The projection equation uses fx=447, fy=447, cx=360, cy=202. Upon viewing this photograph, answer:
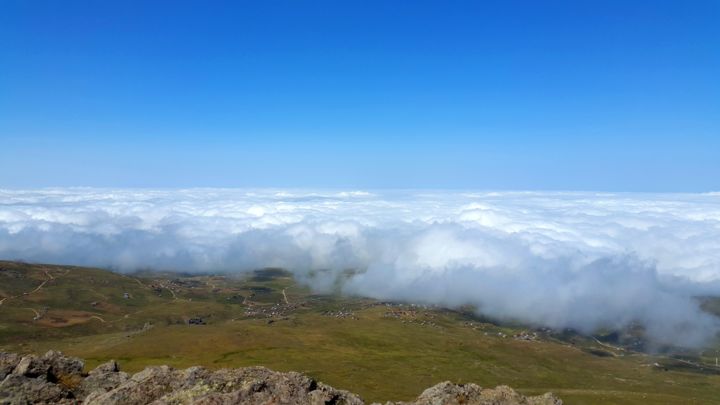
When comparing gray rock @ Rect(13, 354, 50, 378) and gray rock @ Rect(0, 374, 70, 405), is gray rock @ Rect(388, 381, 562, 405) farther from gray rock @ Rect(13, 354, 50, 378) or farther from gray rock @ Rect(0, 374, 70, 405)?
gray rock @ Rect(13, 354, 50, 378)

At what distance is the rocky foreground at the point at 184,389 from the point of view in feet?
74.6

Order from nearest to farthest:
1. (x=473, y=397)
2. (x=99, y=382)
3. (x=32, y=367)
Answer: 1. (x=473, y=397)
2. (x=32, y=367)
3. (x=99, y=382)

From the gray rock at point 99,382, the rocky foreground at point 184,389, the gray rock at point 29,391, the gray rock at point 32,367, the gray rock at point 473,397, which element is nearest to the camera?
the rocky foreground at point 184,389

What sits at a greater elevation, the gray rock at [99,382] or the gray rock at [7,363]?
the gray rock at [7,363]

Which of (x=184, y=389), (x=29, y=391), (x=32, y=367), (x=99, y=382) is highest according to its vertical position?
(x=32, y=367)

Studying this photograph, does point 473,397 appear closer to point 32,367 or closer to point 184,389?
point 184,389

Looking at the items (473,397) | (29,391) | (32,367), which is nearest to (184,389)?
(29,391)

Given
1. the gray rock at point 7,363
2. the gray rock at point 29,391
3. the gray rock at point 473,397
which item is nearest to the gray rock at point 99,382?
the gray rock at point 29,391

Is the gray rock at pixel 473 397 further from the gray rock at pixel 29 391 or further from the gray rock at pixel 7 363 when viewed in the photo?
the gray rock at pixel 7 363

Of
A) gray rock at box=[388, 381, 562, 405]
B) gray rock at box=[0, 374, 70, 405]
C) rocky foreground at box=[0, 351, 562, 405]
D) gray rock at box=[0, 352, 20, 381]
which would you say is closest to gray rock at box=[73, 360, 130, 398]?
rocky foreground at box=[0, 351, 562, 405]

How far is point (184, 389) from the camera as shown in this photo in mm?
24109

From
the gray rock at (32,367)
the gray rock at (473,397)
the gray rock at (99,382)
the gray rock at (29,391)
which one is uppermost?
the gray rock at (32,367)

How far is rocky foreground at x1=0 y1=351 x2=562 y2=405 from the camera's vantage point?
22.8 metres

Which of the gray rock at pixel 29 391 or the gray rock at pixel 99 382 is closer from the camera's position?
the gray rock at pixel 29 391
